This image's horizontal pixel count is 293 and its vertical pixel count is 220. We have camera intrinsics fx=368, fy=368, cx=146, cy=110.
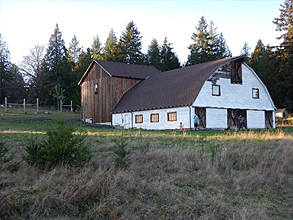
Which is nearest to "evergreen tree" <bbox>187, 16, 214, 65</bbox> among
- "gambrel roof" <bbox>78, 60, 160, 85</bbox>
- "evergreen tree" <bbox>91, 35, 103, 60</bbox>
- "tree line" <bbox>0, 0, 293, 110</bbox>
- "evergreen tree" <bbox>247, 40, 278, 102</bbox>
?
"tree line" <bbox>0, 0, 293, 110</bbox>

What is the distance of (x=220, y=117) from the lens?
114ft

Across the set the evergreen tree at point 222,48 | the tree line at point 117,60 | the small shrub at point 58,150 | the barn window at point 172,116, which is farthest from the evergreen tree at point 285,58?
the small shrub at point 58,150

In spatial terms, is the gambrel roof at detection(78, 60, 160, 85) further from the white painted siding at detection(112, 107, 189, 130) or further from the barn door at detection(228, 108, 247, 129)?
the barn door at detection(228, 108, 247, 129)

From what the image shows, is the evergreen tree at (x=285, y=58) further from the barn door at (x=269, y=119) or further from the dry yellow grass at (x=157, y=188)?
the dry yellow grass at (x=157, y=188)

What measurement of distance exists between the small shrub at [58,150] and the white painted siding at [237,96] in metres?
22.7

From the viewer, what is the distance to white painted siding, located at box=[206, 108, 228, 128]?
33719 mm

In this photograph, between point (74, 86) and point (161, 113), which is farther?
point (74, 86)

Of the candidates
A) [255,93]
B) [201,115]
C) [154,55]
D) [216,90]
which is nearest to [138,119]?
[201,115]

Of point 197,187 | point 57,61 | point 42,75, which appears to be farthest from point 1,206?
point 57,61

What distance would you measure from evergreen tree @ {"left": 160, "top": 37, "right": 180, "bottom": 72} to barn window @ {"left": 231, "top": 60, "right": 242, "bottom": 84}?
118 ft

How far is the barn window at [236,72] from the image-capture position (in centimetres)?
3650

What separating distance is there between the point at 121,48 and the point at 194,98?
41917 mm

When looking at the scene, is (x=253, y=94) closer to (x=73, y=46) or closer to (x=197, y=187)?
(x=197, y=187)

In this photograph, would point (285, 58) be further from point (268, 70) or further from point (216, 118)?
point (216, 118)
